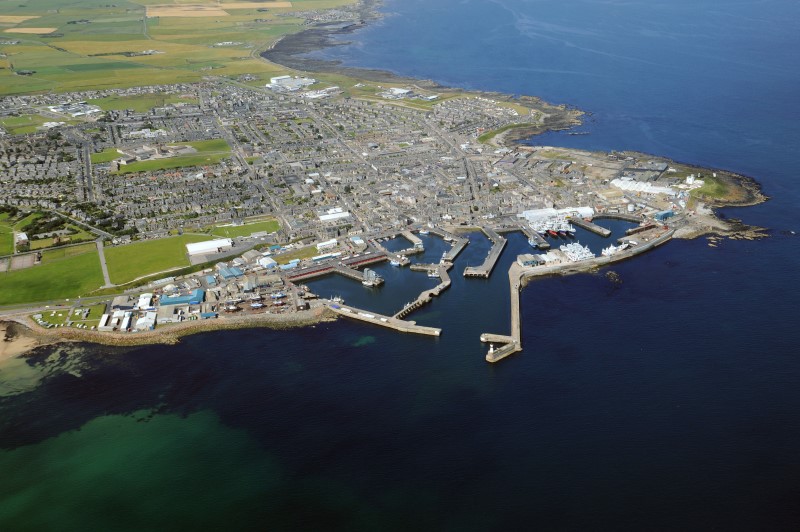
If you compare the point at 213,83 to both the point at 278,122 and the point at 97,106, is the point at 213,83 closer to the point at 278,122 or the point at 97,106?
the point at 97,106

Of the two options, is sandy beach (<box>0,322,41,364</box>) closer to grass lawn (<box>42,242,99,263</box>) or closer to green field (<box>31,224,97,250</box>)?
grass lawn (<box>42,242,99,263</box>)

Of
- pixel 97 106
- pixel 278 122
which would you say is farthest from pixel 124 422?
pixel 97 106

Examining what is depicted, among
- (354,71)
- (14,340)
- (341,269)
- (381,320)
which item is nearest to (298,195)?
(341,269)

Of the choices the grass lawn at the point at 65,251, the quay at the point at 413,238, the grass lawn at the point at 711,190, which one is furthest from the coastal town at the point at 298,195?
the grass lawn at the point at 65,251

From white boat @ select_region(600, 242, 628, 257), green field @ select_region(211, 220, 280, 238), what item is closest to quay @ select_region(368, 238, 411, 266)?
green field @ select_region(211, 220, 280, 238)

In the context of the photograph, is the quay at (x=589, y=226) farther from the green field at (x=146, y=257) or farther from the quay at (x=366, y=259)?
the green field at (x=146, y=257)
